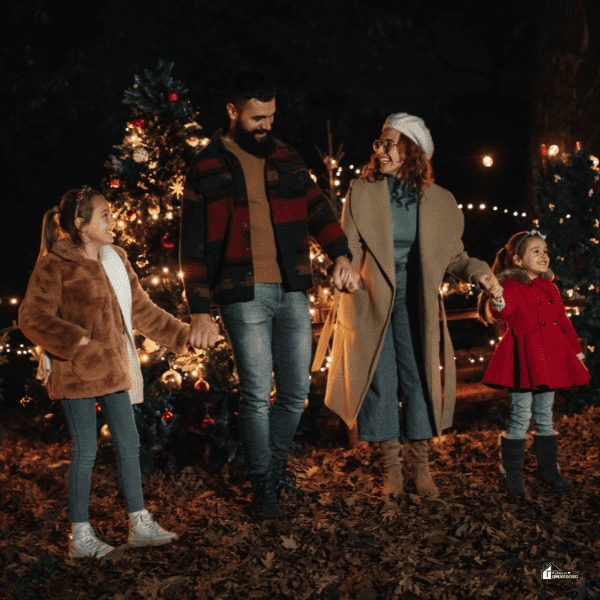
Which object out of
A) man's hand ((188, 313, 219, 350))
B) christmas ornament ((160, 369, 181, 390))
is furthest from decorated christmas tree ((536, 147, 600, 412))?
man's hand ((188, 313, 219, 350))

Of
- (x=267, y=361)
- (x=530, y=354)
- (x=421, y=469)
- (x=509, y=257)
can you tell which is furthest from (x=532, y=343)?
(x=267, y=361)

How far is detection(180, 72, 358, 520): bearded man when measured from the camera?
379cm

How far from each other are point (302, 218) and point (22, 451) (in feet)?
12.8

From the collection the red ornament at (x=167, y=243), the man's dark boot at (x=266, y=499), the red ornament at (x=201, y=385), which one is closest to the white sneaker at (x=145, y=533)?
the man's dark boot at (x=266, y=499)

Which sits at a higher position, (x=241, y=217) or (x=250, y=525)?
(x=241, y=217)

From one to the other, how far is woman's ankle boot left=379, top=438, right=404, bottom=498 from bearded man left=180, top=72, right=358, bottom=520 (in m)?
0.62

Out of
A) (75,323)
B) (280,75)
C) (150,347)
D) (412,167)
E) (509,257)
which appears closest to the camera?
(75,323)

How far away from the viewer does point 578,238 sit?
667cm

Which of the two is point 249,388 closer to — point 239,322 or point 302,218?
point 239,322

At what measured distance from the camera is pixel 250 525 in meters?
3.86

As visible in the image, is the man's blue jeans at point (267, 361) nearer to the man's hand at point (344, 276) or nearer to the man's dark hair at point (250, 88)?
the man's hand at point (344, 276)

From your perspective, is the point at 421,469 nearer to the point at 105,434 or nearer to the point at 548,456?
the point at 548,456

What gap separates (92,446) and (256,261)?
129 cm

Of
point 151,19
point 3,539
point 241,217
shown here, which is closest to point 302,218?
point 241,217
